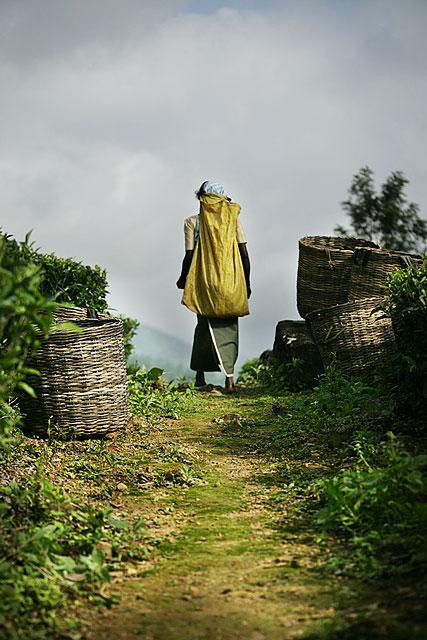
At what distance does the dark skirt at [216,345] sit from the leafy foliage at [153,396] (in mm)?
1298

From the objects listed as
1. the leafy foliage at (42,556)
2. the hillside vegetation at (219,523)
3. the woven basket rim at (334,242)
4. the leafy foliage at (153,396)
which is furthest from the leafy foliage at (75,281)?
→ the leafy foliage at (42,556)

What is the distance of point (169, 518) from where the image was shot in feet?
14.8

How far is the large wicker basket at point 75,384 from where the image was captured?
20.8ft

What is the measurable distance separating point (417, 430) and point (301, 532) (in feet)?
5.41

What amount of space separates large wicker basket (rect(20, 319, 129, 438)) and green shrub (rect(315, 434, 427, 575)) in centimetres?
261

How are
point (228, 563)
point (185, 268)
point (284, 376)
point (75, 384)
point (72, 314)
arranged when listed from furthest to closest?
point (185, 268)
point (284, 376)
point (72, 314)
point (75, 384)
point (228, 563)

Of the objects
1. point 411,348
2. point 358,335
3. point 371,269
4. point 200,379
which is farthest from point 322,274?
point 411,348

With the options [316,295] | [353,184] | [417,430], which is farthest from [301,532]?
[353,184]

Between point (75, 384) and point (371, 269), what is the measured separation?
13.8ft

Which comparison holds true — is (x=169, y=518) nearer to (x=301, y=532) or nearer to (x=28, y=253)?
(x=301, y=532)

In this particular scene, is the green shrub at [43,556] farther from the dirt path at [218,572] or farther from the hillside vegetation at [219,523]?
the dirt path at [218,572]

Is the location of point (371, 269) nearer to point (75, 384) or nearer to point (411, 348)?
point (411, 348)

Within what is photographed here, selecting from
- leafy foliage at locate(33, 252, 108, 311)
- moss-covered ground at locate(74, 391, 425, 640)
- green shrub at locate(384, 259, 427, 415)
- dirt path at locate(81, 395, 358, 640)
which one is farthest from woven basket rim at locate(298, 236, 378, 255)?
dirt path at locate(81, 395, 358, 640)

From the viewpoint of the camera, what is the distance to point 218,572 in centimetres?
360
